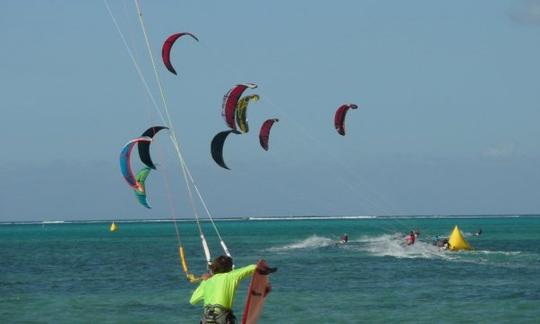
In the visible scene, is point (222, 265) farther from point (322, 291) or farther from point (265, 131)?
point (322, 291)

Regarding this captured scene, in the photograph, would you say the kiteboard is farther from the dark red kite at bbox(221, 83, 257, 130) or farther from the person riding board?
the dark red kite at bbox(221, 83, 257, 130)

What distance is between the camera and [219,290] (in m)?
12.3

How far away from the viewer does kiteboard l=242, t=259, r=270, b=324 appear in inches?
488

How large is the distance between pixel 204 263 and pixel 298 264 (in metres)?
9.14

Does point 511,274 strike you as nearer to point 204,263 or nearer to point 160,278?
point 160,278

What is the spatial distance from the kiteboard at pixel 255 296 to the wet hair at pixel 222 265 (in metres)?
0.31

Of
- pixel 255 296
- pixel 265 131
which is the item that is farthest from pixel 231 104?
pixel 255 296

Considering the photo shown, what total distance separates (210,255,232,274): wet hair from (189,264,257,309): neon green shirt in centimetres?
5

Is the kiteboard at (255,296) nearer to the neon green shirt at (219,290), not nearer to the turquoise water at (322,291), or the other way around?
the neon green shirt at (219,290)

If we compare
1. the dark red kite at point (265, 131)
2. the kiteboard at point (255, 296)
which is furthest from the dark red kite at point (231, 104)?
the kiteboard at point (255, 296)

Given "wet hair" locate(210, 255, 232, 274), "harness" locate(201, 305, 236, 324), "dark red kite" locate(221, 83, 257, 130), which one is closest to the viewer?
"wet hair" locate(210, 255, 232, 274)

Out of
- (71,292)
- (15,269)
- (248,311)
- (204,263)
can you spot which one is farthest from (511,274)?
(248,311)

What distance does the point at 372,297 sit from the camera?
33.2 meters

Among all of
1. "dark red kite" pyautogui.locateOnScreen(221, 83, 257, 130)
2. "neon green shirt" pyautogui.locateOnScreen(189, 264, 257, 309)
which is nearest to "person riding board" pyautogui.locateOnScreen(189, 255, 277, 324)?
"neon green shirt" pyautogui.locateOnScreen(189, 264, 257, 309)
